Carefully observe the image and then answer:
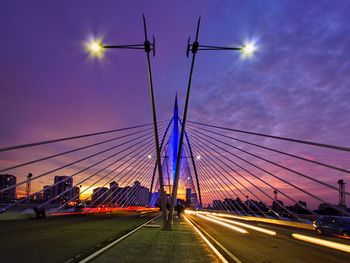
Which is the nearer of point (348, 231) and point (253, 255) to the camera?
point (253, 255)

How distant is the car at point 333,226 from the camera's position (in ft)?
87.0

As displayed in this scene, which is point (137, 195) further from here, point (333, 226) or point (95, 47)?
point (95, 47)

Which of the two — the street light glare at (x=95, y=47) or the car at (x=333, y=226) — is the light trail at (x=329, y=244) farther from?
the street light glare at (x=95, y=47)

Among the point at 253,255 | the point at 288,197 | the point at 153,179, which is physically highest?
the point at 153,179

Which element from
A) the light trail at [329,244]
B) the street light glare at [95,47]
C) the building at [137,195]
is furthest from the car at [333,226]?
the building at [137,195]

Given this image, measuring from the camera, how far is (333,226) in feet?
88.8

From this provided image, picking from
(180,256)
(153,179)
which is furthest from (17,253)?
(153,179)

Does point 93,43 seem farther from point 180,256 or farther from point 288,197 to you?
point 288,197

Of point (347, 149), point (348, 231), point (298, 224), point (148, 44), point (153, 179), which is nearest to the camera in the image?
point (347, 149)

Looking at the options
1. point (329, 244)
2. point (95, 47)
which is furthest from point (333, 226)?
point (95, 47)

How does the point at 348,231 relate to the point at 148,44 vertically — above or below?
below

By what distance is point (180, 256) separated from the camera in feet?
37.6

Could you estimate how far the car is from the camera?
87.0ft

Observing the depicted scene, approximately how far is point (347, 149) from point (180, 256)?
828 cm
